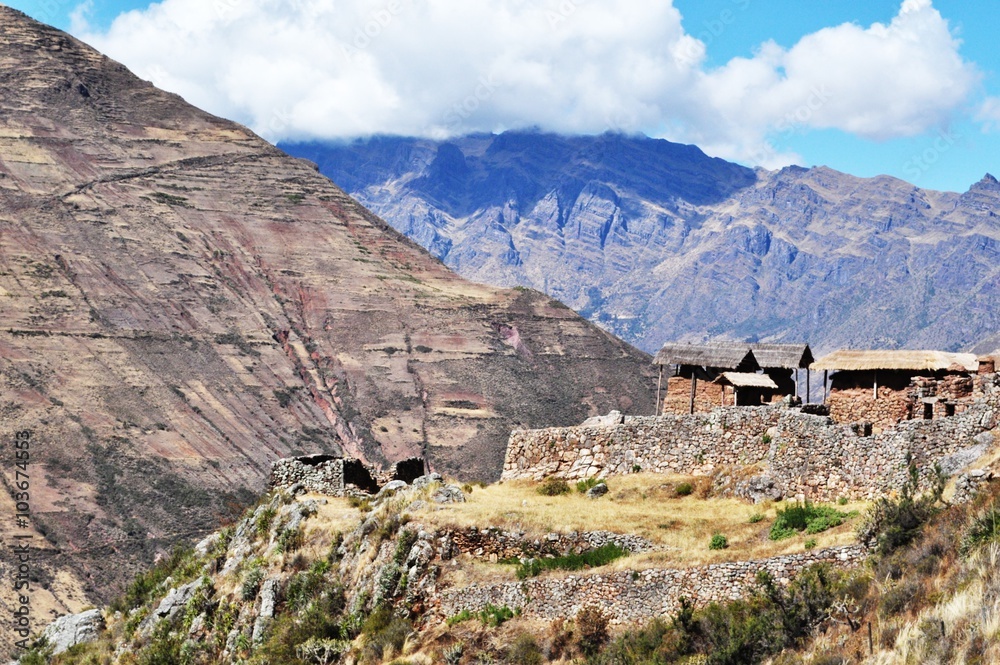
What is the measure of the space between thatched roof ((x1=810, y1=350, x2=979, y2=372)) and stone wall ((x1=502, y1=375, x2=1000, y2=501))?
4.85m

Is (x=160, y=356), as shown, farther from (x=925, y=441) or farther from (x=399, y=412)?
(x=925, y=441)

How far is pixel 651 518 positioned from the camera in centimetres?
2788

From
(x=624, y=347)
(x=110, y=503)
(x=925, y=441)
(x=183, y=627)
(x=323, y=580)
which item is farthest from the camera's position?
(x=624, y=347)

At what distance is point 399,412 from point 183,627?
394 ft

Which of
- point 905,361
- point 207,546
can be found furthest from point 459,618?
point 905,361

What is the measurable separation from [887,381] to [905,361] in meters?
0.75

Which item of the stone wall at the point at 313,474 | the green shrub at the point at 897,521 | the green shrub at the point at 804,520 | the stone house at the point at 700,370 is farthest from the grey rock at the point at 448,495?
the stone house at the point at 700,370

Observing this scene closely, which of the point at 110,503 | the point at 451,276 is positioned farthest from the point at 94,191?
the point at 110,503

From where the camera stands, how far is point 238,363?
497 ft

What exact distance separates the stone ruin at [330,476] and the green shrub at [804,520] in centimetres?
1346

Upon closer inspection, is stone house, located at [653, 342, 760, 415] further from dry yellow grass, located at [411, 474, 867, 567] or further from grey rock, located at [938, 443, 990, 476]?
grey rock, located at [938, 443, 990, 476]

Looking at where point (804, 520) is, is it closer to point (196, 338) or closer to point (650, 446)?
point (650, 446)

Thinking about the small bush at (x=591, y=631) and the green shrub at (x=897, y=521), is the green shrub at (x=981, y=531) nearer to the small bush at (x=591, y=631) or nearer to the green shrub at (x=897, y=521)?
the green shrub at (x=897, y=521)

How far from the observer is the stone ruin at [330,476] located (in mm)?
35875
